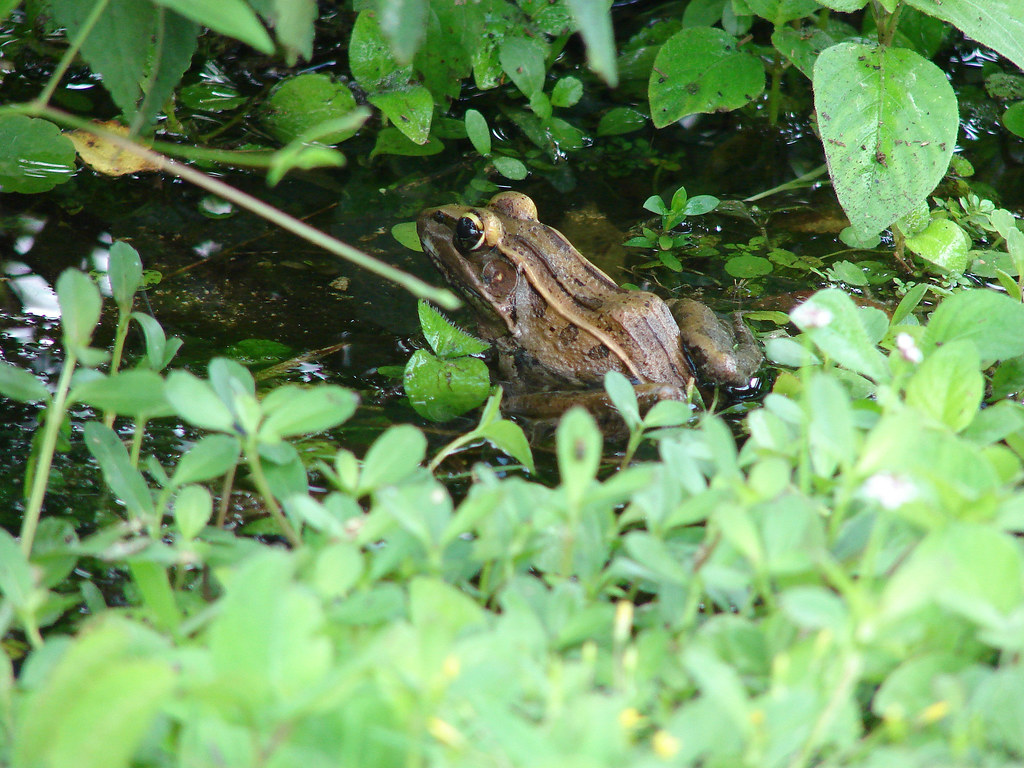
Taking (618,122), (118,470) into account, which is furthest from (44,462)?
(618,122)

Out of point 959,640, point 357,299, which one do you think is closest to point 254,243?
point 357,299

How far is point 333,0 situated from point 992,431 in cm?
361

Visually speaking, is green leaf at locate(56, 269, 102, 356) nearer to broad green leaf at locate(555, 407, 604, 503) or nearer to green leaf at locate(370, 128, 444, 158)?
broad green leaf at locate(555, 407, 604, 503)

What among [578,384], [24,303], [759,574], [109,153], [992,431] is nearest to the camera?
[759,574]

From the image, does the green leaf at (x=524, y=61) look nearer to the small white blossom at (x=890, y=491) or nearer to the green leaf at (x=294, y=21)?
the green leaf at (x=294, y=21)

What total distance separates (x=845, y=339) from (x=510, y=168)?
2064mm

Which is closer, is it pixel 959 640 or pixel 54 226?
pixel 959 640

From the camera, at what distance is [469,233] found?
2.99m

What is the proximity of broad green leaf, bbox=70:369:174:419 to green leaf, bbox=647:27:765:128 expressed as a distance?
7.89 feet

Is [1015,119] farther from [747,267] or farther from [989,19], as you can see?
[747,267]

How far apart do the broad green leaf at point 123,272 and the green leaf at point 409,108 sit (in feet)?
5.61

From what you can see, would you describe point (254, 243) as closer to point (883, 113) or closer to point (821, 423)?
point (883, 113)

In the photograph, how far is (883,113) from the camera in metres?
2.74

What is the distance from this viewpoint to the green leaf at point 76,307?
1305 millimetres
